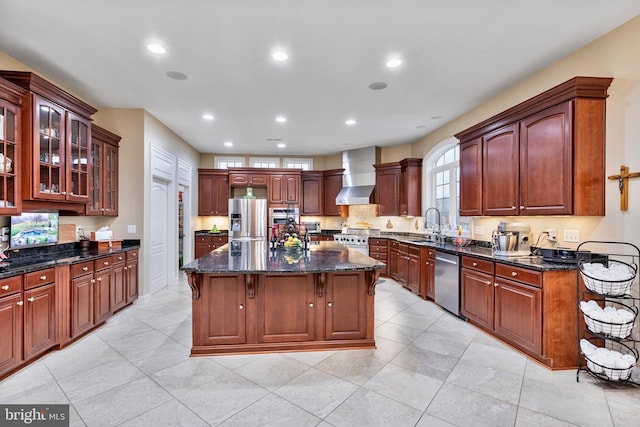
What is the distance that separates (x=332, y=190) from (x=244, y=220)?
2381 mm

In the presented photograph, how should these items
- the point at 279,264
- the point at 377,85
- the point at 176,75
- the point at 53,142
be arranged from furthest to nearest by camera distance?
the point at 377,85 → the point at 176,75 → the point at 53,142 → the point at 279,264

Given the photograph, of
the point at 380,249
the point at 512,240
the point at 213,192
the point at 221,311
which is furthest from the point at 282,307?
the point at 213,192

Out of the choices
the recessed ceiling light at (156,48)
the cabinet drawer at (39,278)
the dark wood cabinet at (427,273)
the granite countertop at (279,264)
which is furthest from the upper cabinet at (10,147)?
the dark wood cabinet at (427,273)

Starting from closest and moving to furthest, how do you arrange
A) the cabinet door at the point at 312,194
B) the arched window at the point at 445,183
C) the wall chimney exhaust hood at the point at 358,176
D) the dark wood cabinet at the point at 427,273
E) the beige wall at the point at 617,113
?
1. the beige wall at the point at 617,113
2. the dark wood cabinet at the point at 427,273
3. the arched window at the point at 445,183
4. the wall chimney exhaust hood at the point at 358,176
5. the cabinet door at the point at 312,194

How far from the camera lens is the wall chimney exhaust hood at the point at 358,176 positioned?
7.04 m

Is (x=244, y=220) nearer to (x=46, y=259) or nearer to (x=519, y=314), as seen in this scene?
(x=46, y=259)

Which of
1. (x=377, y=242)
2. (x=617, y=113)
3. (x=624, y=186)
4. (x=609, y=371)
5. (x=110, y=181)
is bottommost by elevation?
(x=609, y=371)

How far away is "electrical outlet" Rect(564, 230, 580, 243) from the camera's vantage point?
9.71 ft

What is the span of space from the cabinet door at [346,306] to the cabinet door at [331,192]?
474 cm

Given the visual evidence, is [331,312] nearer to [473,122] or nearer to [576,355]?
[576,355]

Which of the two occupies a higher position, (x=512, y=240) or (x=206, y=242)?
(x=512, y=240)

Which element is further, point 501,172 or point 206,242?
point 206,242

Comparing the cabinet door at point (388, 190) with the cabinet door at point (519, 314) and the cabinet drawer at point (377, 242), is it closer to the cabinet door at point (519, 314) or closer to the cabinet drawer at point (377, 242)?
the cabinet drawer at point (377, 242)

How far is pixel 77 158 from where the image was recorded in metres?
3.63
